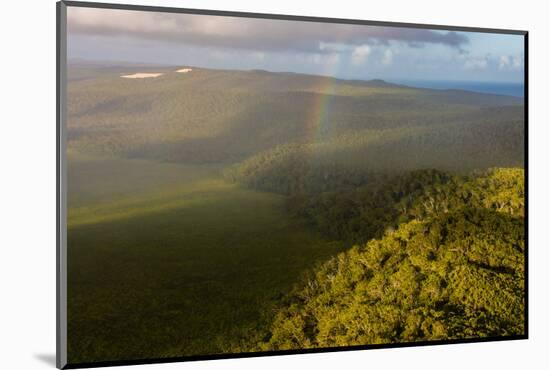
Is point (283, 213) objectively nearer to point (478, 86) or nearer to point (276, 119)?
point (276, 119)

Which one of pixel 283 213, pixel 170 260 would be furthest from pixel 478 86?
pixel 170 260

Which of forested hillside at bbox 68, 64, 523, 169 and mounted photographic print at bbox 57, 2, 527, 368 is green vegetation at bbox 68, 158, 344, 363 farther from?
forested hillside at bbox 68, 64, 523, 169

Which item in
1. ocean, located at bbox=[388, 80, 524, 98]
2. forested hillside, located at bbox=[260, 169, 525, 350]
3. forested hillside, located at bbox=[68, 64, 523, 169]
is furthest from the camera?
ocean, located at bbox=[388, 80, 524, 98]

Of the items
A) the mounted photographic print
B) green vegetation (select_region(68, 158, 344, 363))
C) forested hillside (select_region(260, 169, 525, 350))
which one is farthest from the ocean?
green vegetation (select_region(68, 158, 344, 363))

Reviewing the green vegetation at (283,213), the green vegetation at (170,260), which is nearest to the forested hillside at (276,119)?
the green vegetation at (283,213)

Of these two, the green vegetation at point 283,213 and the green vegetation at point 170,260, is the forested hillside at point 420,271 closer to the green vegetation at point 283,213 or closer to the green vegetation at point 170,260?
the green vegetation at point 283,213

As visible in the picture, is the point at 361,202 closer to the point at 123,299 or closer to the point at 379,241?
the point at 379,241
